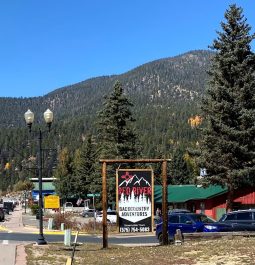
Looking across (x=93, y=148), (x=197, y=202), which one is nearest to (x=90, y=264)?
(x=197, y=202)

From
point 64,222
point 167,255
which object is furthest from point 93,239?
point 167,255

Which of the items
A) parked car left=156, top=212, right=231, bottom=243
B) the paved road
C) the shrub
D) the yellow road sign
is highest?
the yellow road sign

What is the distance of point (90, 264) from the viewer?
15078 millimetres

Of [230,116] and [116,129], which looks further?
[116,129]

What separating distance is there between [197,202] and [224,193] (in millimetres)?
4802

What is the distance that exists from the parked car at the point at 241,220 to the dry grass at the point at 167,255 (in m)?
3.07

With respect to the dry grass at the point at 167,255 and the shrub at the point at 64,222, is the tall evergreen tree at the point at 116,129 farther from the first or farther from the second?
the dry grass at the point at 167,255

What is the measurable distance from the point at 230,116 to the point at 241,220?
1473 centimetres

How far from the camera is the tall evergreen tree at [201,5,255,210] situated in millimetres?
35250

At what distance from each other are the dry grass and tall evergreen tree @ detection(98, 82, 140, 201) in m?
29.1

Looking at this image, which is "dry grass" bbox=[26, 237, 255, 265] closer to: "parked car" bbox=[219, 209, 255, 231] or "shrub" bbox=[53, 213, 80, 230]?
"parked car" bbox=[219, 209, 255, 231]

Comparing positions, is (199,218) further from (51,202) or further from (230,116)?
(51,202)

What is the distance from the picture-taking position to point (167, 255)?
16125 mm

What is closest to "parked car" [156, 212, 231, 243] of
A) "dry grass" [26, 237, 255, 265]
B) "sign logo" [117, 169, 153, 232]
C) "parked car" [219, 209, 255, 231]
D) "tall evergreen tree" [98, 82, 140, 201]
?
"parked car" [219, 209, 255, 231]
